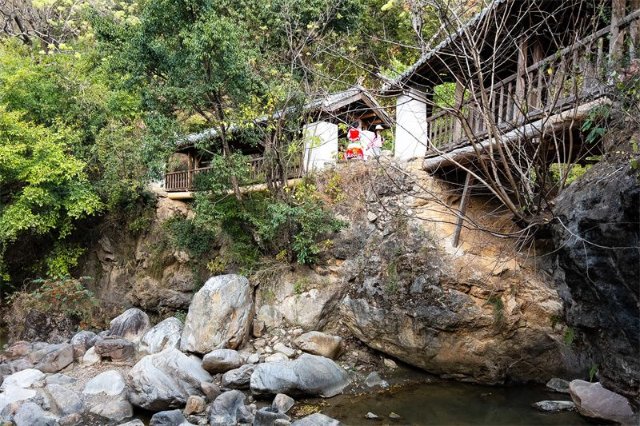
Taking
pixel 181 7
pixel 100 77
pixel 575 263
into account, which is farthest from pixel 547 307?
pixel 100 77

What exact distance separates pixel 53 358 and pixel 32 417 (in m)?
3.07

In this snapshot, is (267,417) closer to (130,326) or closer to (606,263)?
(606,263)

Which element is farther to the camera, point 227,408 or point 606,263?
point 227,408

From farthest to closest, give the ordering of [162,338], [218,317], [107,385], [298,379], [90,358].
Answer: [162,338]
[90,358]
[218,317]
[107,385]
[298,379]

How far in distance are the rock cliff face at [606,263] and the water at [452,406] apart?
101 inches

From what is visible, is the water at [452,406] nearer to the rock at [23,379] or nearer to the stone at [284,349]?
the stone at [284,349]

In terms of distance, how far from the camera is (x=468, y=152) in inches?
358

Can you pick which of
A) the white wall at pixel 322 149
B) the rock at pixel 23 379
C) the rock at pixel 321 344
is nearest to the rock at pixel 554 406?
the rock at pixel 321 344

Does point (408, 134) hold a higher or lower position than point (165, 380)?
higher

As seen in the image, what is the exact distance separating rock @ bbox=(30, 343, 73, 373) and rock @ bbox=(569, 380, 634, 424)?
11303mm

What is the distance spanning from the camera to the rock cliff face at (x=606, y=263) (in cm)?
528

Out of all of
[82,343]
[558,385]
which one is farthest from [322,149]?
[558,385]

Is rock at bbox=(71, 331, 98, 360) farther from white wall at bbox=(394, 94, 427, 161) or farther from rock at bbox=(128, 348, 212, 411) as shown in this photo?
white wall at bbox=(394, 94, 427, 161)

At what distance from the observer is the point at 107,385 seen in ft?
32.6
